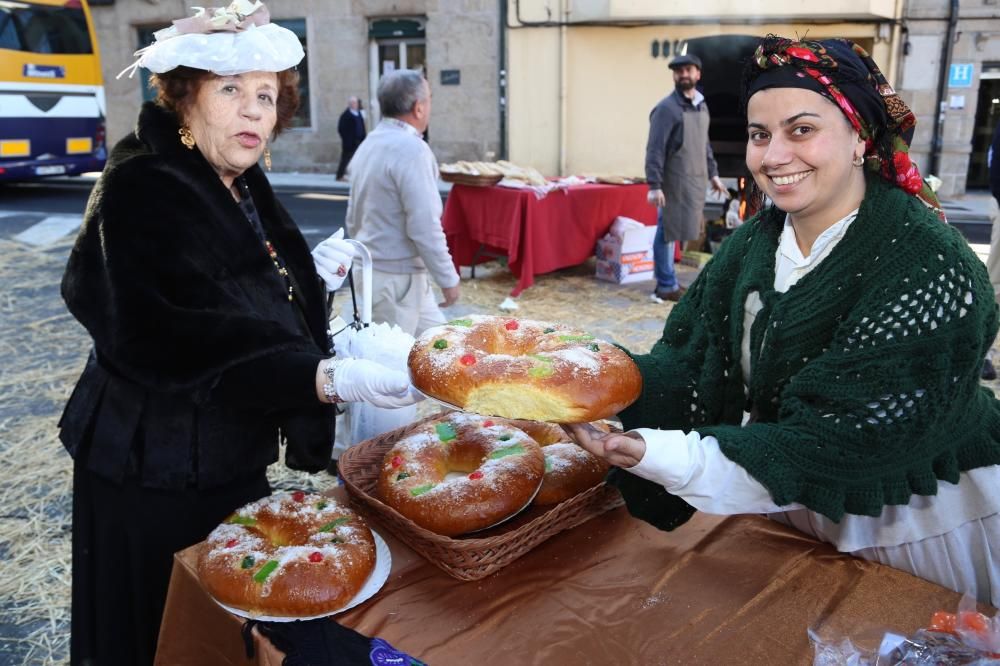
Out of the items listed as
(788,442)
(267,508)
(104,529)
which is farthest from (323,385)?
(788,442)

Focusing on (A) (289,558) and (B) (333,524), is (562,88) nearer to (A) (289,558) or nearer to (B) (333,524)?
(B) (333,524)

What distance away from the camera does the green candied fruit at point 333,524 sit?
72.0 inches

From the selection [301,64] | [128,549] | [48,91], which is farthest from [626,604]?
[301,64]

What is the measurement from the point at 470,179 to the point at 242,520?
676 centimetres

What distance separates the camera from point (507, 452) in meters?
1.99

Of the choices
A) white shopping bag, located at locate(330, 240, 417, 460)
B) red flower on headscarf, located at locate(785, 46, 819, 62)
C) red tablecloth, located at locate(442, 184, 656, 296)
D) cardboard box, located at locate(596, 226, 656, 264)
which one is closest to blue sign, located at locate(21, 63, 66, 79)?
red tablecloth, located at locate(442, 184, 656, 296)

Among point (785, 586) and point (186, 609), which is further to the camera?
point (186, 609)

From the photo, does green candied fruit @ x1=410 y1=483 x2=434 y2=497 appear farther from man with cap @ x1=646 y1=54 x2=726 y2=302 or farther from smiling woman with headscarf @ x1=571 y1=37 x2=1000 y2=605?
man with cap @ x1=646 y1=54 x2=726 y2=302

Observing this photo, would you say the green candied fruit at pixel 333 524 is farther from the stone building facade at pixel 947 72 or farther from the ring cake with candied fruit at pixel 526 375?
the stone building facade at pixel 947 72

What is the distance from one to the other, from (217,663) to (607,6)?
16.7 meters

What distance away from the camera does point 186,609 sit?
186 centimetres

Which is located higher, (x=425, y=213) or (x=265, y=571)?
(x=425, y=213)

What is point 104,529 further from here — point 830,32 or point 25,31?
point 830,32

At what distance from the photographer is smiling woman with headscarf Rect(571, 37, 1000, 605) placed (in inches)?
63.4
